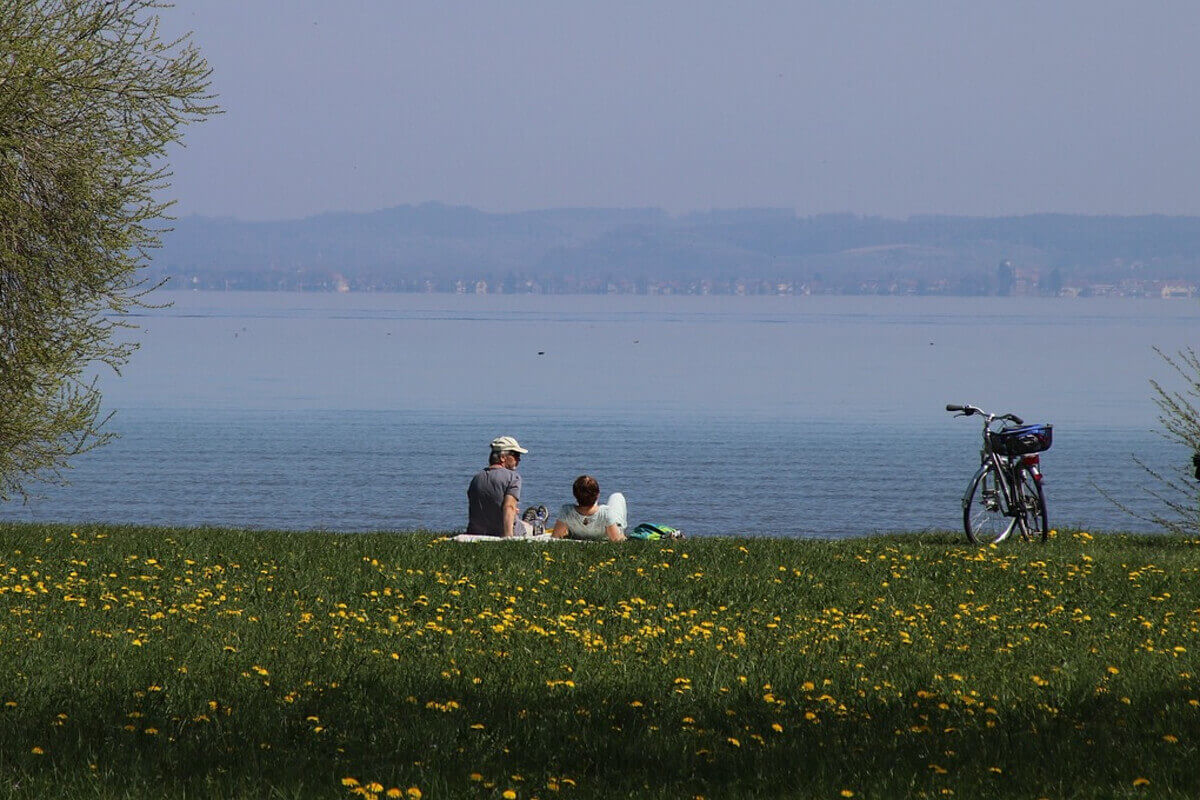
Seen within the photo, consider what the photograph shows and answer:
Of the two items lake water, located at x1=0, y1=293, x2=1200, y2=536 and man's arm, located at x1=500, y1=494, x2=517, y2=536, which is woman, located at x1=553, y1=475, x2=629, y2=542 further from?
lake water, located at x1=0, y1=293, x2=1200, y2=536

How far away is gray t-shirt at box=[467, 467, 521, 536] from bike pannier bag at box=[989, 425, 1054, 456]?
6.06 m

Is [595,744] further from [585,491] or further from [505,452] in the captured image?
[505,452]

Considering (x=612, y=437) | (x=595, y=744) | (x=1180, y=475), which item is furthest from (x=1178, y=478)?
(x=595, y=744)

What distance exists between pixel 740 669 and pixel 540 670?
4.78ft

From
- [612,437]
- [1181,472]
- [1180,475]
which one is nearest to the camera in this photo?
[1181,472]

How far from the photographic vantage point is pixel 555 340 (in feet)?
537

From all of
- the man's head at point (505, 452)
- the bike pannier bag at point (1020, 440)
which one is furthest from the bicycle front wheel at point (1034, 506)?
the man's head at point (505, 452)

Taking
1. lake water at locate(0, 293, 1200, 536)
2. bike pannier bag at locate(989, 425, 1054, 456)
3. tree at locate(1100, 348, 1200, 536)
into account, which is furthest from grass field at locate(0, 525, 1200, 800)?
lake water at locate(0, 293, 1200, 536)

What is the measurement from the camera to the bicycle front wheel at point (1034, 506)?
18438 millimetres

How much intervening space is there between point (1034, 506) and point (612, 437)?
4064 cm

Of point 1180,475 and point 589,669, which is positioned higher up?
point 589,669

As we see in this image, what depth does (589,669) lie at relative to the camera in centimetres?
1051

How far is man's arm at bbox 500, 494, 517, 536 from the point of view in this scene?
17422 millimetres

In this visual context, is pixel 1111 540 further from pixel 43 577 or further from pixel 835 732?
pixel 43 577
